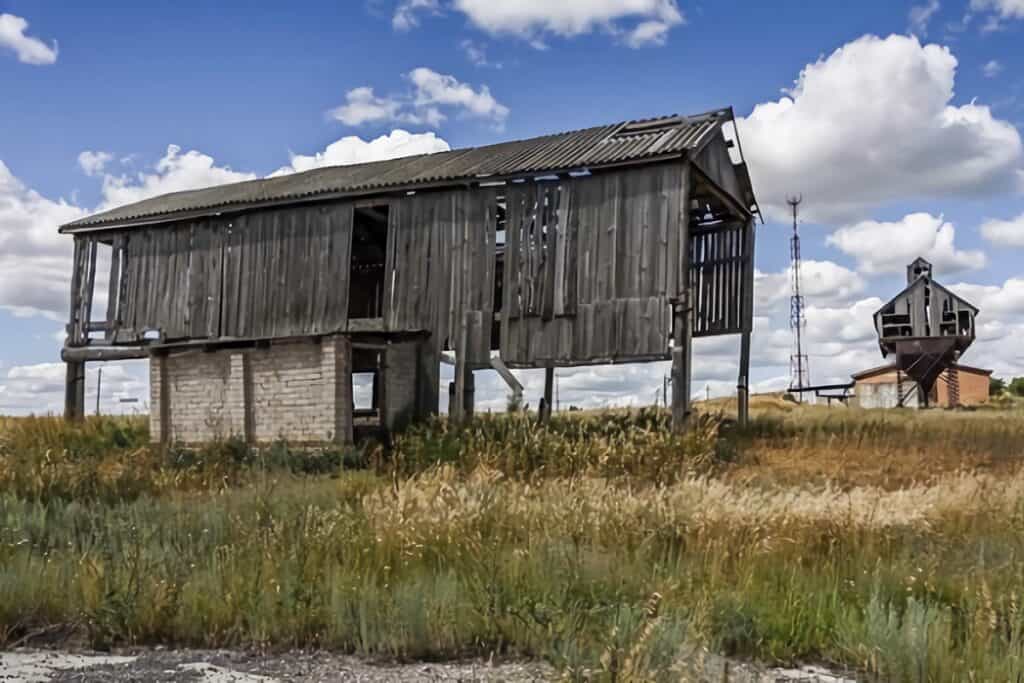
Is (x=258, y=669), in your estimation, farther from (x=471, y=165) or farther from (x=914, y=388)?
(x=914, y=388)

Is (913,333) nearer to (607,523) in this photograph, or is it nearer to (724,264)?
(724,264)

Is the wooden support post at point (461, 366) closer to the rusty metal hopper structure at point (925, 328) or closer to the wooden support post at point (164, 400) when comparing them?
the wooden support post at point (164, 400)

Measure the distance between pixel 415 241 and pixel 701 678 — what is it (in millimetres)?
16612

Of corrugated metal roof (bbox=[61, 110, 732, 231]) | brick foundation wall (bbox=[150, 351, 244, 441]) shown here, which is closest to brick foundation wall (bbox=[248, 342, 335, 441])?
brick foundation wall (bbox=[150, 351, 244, 441])

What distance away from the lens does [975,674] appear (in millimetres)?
4410

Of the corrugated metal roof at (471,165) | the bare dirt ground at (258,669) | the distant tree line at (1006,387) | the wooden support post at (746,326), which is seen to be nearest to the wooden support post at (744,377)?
the wooden support post at (746,326)

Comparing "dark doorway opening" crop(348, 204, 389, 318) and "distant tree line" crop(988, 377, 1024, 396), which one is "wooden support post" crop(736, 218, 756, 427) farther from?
"distant tree line" crop(988, 377, 1024, 396)

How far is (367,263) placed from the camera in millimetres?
25016

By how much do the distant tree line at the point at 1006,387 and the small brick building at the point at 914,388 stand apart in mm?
1925

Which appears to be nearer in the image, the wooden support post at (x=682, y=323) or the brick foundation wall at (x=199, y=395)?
the wooden support post at (x=682, y=323)

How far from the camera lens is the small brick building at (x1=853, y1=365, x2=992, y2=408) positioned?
145ft

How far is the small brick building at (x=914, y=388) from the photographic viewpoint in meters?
44.2

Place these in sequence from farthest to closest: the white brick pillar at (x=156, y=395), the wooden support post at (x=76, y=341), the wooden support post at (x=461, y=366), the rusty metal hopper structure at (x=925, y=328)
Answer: the rusty metal hopper structure at (x=925, y=328) → the wooden support post at (x=76, y=341) → the white brick pillar at (x=156, y=395) → the wooden support post at (x=461, y=366)

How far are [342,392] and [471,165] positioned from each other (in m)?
5.79
